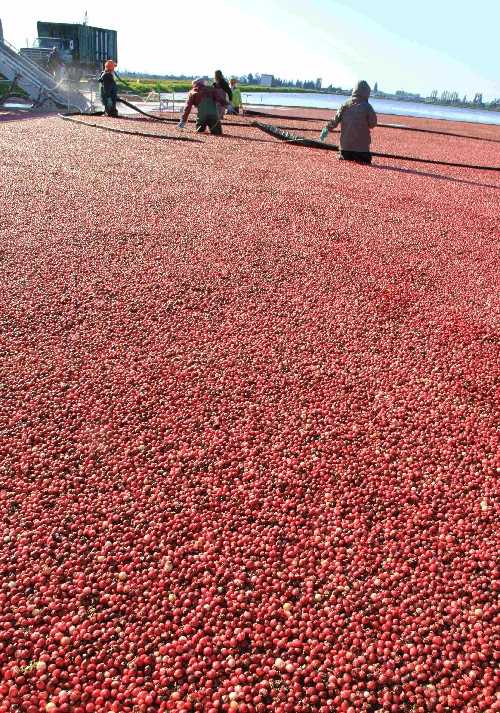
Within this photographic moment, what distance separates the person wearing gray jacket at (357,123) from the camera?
11.9 meters

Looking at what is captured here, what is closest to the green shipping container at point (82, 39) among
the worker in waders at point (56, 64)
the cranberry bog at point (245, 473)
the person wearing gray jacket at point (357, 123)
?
the worker in waders at point (56, 64)

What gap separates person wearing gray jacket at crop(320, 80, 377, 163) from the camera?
39.1 ft

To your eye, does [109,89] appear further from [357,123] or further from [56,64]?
[56,64]

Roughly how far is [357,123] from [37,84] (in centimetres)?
1672

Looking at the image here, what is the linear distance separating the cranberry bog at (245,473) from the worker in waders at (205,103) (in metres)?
10.2

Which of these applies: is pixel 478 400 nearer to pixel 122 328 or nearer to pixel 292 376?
pixel 292 376

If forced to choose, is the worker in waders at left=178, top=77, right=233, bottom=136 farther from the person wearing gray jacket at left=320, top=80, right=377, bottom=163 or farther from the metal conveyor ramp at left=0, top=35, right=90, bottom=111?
the metal conveyor ramp at left=0, top=35, right=90, bottom=111

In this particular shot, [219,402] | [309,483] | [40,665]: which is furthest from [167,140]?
[40,665]

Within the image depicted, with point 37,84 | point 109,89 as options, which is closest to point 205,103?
point 109,89

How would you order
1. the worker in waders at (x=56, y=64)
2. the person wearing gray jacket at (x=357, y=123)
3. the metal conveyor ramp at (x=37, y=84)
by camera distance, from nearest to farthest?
the person wearing gray jacket at (x=357, y=123) → the metal conveyor ramp at (x=37, y=84) → the worker in waders at (x=56, y=64)

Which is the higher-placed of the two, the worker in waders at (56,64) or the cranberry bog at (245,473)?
the worker in waders at (56,64)

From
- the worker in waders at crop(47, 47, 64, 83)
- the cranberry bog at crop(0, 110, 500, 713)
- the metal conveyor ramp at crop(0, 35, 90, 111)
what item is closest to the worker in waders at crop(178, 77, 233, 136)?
the metal conveyor ramp at crop(0, 35, 90, 111)

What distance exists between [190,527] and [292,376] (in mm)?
1627

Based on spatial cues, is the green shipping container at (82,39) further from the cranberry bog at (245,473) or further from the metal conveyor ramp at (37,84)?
the cranberry bog at (245,473)
